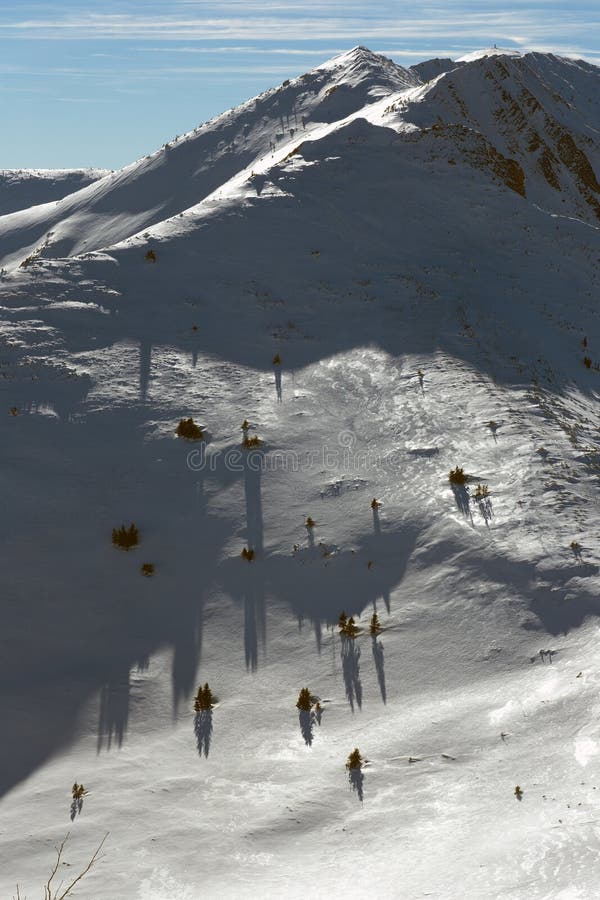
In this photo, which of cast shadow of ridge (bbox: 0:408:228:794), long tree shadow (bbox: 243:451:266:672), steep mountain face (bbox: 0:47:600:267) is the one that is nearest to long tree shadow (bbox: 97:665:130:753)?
cast shadow of ridge (bbox: 0:408:228:794)

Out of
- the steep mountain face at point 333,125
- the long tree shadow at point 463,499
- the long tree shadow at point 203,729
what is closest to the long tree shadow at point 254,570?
the long tree shadow at point 203,729

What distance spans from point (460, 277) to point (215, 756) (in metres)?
17.2

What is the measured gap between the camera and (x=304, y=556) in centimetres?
1365

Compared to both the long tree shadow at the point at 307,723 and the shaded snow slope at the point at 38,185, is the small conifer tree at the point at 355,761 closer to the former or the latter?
the long tree shadow at the point at 307,723

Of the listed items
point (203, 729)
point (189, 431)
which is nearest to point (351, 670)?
point (203, 729)

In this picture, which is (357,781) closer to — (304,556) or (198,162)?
(304,556)

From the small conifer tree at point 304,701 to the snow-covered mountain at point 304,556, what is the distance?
0.14 m

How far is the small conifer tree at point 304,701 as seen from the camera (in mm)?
11023

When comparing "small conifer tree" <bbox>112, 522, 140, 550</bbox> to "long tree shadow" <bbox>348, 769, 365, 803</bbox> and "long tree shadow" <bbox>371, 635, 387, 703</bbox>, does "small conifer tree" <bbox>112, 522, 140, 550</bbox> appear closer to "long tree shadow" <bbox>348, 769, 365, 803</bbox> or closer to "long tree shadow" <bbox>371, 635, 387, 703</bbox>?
"long tree shadow" <bbox>371, 635, 387, 703</bbox>

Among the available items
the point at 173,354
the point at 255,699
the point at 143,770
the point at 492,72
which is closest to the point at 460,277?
the point at 173,354

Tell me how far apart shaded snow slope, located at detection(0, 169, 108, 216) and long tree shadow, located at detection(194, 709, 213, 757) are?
113 metres

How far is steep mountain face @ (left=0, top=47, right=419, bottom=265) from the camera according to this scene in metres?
57.6

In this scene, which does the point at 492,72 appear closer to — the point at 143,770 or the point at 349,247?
the point at 349,247

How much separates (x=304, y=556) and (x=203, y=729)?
3.67 meters
